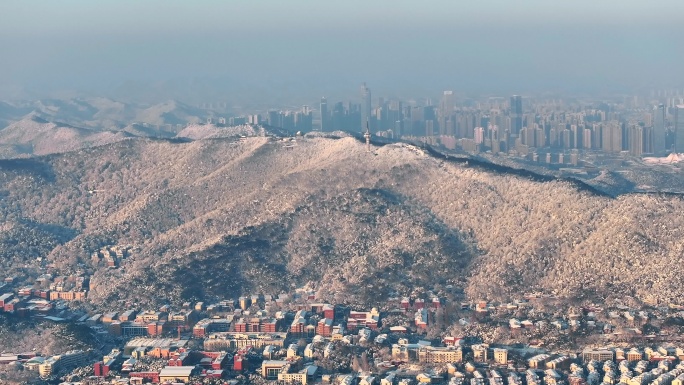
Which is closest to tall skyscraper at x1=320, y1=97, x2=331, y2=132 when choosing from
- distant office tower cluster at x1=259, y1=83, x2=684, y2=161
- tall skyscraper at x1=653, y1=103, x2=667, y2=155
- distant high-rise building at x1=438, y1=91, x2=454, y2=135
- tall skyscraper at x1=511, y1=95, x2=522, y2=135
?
distant office tower cluster at x1=259, y1=83, x2=684, y2=161

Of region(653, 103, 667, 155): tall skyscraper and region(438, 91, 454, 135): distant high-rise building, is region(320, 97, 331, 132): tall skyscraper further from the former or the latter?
region(653, 103, 667, 155): tall skyscraper

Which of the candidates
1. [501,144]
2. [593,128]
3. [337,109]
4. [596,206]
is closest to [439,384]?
[596,206]

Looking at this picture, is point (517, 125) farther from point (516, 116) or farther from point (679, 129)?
point (679, 129)

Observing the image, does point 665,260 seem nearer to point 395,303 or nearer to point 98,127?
point 395,303

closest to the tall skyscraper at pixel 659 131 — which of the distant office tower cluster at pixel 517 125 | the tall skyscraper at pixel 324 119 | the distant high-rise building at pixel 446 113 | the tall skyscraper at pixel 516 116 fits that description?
the distant office tower cluster at pixel 517 125

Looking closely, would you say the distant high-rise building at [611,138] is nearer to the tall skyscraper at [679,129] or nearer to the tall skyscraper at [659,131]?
the tall skyscraper at [659,131]

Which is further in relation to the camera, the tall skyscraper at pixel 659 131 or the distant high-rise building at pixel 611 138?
the tall skyscraper at pixel 659 131
